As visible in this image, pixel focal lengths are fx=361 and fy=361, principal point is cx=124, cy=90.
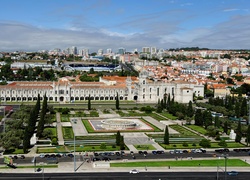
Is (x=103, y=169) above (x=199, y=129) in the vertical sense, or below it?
above

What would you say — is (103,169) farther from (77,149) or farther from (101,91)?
(101,91)

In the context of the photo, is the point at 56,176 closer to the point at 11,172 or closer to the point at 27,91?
the point at 11,172

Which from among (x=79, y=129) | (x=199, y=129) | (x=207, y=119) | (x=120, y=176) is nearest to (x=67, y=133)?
(x=79, y=129)

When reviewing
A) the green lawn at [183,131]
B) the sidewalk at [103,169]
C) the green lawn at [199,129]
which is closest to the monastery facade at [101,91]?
the green lawn at [199,129]

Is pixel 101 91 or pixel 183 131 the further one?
pixel 101 91

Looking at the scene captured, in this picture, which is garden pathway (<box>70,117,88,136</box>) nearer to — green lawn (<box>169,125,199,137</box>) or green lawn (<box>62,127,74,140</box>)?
green lawn (<box>62,127,74,140</box>)

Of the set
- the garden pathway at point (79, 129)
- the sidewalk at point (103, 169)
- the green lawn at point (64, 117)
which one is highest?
the sidewalk at point (103, 169)

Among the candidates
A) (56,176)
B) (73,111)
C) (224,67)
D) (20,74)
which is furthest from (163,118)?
(224,67)

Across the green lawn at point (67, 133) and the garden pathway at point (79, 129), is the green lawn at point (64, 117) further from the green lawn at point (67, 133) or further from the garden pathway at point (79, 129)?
the green lawn at point (67, 133)

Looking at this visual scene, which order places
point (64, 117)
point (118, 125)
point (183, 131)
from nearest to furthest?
point (183, 131) < point (118, 125) < point (64, 117)
